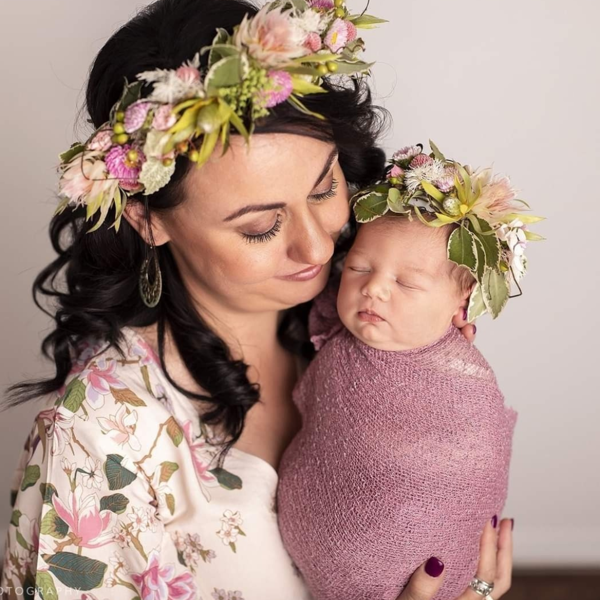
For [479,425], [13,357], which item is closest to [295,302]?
[479,425]

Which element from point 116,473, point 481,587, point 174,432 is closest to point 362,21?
point 174,432

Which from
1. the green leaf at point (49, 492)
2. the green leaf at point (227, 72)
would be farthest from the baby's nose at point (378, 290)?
the green leaf at point (49, 492)

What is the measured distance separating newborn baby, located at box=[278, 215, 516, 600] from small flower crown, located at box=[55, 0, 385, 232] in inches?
16.5

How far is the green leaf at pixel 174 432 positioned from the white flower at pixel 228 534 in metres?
0.22

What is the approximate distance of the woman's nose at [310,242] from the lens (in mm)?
1509

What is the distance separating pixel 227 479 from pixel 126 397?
31 cm

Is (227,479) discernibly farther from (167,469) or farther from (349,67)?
(349,67)

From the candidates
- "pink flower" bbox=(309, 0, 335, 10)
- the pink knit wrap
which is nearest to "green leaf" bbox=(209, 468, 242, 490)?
the pink knit wrap

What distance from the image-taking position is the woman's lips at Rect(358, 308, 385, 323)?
1.61 m

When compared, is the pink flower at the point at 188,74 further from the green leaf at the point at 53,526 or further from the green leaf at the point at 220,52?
the green leaf at the point at 53,526

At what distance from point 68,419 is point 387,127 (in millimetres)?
1119

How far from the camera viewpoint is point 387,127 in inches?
79.0

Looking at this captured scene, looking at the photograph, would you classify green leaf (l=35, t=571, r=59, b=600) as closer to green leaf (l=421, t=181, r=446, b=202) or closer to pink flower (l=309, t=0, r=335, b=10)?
green leaf (l=421, t=181, r=446, b=202)

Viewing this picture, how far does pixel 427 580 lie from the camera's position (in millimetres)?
1580
